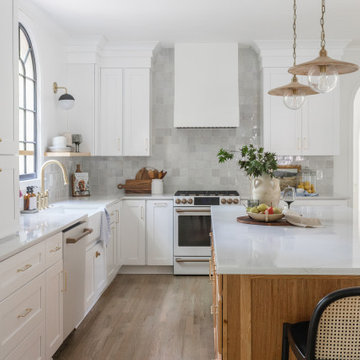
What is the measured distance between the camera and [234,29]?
4703 mm

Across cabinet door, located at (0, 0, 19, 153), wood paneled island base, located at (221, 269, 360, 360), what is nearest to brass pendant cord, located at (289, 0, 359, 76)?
wood paneled island base, located at (221, 269, 360, 360)

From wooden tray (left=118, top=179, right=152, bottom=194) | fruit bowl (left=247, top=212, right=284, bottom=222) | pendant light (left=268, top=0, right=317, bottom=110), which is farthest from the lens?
wooden tray (left=118, top=179, right=152, bottom=194)

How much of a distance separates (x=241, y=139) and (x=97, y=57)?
6.70ft

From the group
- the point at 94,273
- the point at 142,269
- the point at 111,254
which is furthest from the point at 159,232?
the point at 94,273

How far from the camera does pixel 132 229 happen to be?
16.3ft

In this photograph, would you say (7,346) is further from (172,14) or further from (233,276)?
(172,14)

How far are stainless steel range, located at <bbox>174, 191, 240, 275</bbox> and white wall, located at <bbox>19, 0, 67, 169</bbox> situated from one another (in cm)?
157

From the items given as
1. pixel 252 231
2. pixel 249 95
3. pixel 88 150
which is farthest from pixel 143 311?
pixel 249 95

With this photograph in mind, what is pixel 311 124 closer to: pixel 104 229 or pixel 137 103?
pixel 137 103

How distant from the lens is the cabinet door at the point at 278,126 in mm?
5113

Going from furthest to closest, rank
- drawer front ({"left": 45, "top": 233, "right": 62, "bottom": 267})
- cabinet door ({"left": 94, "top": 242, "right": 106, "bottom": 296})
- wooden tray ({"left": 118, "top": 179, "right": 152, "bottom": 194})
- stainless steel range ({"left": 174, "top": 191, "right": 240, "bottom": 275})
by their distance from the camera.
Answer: wooden tray ({"left": 118, "top": 179, "right": 152, "bottom": 194}) < stainless steel range ({"left": 174, "top": 191, "right": 240, "bottom": 275}) < cabinet door ({"left": 94, "top": 242, "right": 106, "bottom": 296}) < drawer front ({"left": 45, "top": 233, "right": 62, "bottom": 267})

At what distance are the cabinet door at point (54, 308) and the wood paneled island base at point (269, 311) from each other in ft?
4.24

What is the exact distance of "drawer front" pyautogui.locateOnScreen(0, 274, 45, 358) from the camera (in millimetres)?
2049

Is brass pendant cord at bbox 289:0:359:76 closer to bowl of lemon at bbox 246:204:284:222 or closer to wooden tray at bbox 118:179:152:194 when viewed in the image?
bowl of lemon at bbox 246:204:284:222
